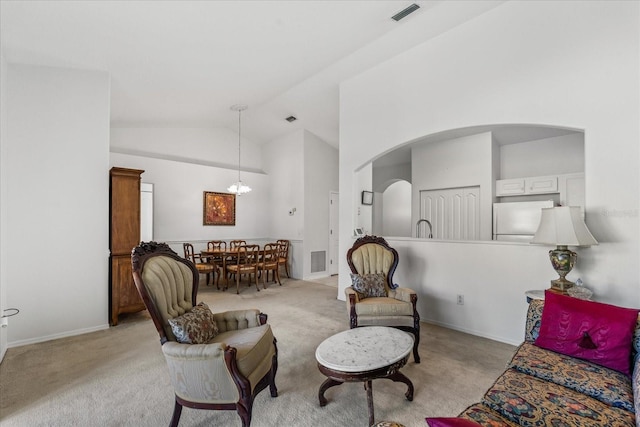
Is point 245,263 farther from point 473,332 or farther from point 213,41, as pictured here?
point 473,332

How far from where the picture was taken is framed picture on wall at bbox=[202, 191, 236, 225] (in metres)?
7.06

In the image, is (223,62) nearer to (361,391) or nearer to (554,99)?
(554,99)

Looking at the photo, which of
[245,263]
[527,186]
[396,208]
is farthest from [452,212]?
[245,263]

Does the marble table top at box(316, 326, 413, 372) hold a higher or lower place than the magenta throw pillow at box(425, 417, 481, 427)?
lower

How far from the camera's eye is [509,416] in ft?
4.61

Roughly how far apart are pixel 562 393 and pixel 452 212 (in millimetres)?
4146

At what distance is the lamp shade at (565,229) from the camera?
2.52 meters

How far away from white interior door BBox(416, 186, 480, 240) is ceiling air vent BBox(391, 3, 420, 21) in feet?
9.80

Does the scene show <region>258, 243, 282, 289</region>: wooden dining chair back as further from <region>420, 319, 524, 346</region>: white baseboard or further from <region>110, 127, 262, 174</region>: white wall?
<region>420, 319, 524, 346</region>: white baseboard

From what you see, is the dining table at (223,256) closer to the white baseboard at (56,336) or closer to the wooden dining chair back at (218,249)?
the wooden dining chair back at (218,249)

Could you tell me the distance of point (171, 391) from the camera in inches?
93.1

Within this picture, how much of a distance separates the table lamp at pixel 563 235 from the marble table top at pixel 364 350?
5.04 feet

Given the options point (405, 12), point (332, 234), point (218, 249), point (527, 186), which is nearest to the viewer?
point (405, 12)

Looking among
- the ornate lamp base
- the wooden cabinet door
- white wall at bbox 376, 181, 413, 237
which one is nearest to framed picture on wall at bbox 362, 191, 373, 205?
the ornate lamp base
